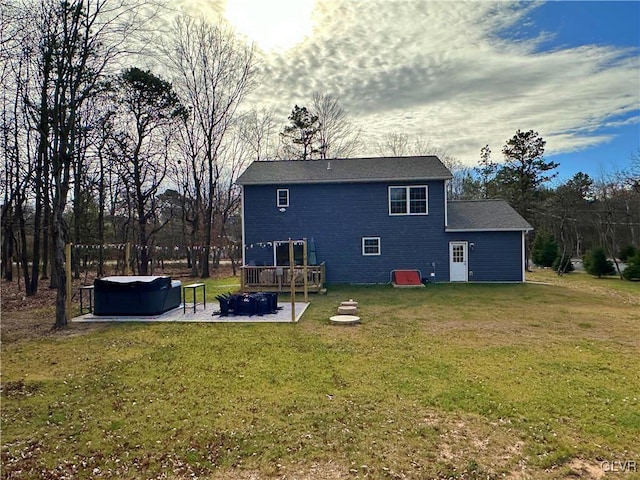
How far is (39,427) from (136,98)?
59.1 feet

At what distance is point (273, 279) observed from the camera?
1451cm

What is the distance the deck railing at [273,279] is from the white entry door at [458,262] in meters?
5.82

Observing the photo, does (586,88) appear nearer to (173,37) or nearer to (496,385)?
(496,385)

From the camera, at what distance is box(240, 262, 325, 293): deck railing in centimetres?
1433

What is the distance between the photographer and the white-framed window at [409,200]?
16.5m

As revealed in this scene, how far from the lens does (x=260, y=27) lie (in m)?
10.5

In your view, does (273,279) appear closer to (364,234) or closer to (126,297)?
(364,234)

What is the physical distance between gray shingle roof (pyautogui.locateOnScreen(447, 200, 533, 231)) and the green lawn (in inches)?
320

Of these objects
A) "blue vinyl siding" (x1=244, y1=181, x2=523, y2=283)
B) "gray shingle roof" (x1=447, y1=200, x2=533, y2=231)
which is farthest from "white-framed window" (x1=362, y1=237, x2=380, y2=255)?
"gray shingle roof" (x1=447, y1=200, x2=533, y2=231)

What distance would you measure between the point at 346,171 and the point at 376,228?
287cm

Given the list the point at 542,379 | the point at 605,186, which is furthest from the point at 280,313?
the point at 605,186

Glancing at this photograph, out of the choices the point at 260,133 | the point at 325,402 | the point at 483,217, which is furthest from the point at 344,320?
the point at 260,133

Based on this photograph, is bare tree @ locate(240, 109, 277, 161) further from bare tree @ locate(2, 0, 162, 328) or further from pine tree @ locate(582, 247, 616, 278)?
pine tree @ locate(582, 247, 616, 278)

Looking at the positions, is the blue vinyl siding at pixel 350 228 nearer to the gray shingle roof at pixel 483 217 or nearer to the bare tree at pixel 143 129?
the gray shingle roof at pixel 483 217
